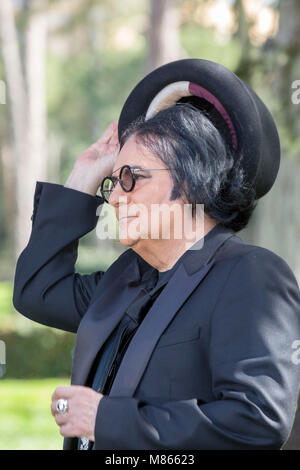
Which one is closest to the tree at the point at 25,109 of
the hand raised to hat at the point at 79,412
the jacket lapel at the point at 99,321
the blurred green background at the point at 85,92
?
the blurred green background at the point at 85,92

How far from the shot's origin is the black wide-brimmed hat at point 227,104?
7.33 ft

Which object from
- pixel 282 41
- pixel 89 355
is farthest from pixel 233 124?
pixel 282 41

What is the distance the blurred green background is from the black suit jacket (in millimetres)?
2051

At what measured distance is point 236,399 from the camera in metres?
1.85

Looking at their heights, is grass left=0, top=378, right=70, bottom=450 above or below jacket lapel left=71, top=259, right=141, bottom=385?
below

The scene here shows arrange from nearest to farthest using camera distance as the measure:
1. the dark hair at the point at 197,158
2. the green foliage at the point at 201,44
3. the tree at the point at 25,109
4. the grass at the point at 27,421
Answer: the dark hair at the point at 197,158 → the grass at the point at 27,421 → the tree at the point at 25,109 → the green foliage at the point at 201,44

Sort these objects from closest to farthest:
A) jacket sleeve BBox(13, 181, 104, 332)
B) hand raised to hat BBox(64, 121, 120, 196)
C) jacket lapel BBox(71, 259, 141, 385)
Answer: jacket lapel BBox(71, 259, 141, 385) < jacket sleeve BBox(13, 181, 104, 332) < hand raised to hat BBox(64, 121, 120, 196)

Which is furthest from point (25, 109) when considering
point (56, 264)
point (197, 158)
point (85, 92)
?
point (85, 92)

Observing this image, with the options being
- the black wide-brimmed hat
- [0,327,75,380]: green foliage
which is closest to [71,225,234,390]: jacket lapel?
the black wide-brimmed hat

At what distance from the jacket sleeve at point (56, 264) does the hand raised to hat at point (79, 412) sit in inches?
22.7

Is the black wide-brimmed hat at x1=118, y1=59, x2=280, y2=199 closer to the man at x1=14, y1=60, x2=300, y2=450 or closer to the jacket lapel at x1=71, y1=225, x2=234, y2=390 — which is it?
the man at x1=14, y1=60, x2=300, y2=450

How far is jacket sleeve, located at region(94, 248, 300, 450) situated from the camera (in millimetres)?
1851

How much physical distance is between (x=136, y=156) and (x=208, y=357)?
0.63m

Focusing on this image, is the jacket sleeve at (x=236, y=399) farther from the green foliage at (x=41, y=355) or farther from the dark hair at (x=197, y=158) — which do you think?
the green foliage at (x=41, y=355)
